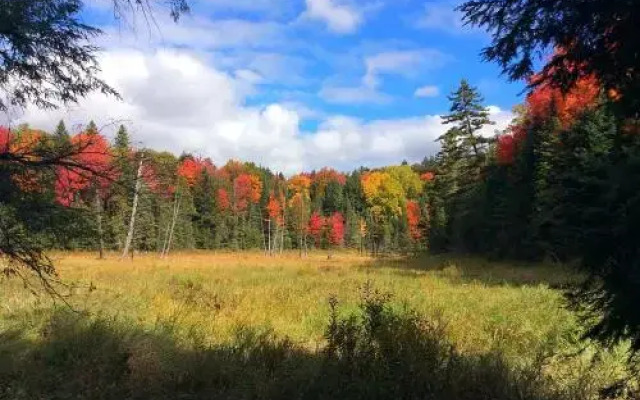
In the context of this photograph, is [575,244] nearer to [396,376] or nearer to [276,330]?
[396,376]

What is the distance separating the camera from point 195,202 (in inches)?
3831

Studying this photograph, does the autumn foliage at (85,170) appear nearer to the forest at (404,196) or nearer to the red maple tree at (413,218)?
the forest at (404,196)

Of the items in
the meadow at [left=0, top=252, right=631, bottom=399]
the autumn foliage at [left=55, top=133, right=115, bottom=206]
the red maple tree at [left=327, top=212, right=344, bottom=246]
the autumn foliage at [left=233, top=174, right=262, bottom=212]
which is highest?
the autumn foliage at [left=233, top=174, right=262, bottom=212]

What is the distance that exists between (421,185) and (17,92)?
142m

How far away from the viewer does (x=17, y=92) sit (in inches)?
206

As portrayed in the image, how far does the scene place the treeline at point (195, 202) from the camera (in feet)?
17.8

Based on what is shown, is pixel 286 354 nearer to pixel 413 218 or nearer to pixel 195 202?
pixel 195 202

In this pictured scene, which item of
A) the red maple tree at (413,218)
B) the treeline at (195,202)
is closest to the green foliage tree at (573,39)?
the treeline at (195,202)

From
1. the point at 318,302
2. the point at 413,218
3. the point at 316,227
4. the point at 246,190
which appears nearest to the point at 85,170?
the point at 318,302

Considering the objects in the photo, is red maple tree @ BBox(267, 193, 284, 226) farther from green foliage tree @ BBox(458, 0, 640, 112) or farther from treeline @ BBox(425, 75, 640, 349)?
green foliage tree @ BBox(458, 0, 640, 112)

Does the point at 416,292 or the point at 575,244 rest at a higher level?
the point at 575,244

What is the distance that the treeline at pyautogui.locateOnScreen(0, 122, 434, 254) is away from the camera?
542cm

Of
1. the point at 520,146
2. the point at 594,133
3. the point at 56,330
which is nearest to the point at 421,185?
the point at 520,146

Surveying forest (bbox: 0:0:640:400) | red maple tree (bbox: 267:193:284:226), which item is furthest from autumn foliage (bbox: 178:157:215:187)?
forest (bbox: 0:0:640:400)
